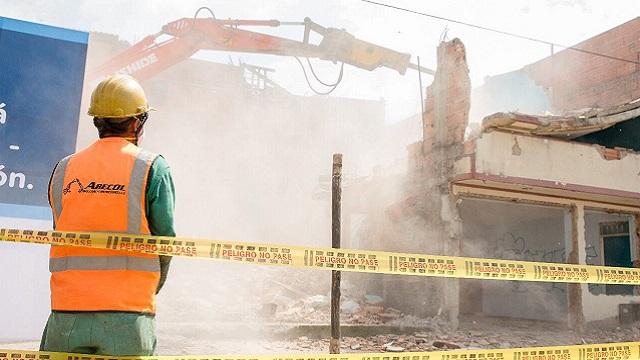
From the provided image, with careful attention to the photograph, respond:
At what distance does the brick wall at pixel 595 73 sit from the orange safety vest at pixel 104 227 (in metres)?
24.6

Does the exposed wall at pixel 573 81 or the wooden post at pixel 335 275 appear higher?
the exposed wall at pixel 573 81

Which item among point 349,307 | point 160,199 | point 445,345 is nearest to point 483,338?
point 445,345

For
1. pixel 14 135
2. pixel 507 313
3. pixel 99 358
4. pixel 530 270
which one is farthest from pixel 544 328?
pixel 99 358

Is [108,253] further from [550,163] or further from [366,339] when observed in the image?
[550,163]

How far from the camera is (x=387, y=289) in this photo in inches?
629

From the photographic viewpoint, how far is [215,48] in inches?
540

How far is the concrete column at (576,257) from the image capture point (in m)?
13.2

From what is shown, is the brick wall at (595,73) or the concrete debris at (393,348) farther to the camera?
the brick wall at (595,73)

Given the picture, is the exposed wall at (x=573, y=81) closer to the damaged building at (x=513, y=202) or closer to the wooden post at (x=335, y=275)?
the damaged building at (x=513, y=202)

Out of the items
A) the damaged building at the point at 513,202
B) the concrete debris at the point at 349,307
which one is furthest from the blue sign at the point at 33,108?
the concrete debris at the point at 349,307

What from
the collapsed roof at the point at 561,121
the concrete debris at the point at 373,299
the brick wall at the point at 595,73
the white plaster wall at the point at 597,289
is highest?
the brick wall at the point at 595,73

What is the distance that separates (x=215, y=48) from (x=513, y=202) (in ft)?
28.4

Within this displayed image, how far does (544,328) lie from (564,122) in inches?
208

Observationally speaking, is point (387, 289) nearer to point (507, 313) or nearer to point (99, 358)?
point (507, 313)
